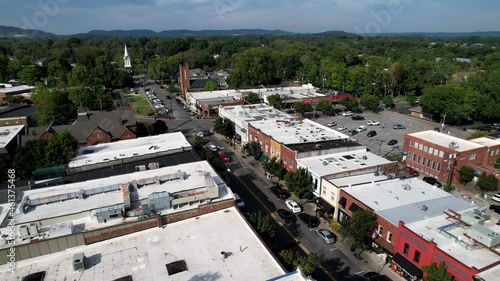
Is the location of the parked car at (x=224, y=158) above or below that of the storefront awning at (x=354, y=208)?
below

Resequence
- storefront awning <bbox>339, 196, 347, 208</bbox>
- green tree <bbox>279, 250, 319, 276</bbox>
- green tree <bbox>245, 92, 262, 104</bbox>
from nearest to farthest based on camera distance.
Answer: green tree <bbox>279, 250, 319, 276</bbox>
storefront awning <bbox>339, 196, 347, 208</bbox>
green tree <bbox>245, 92, 262, 104</bbox>

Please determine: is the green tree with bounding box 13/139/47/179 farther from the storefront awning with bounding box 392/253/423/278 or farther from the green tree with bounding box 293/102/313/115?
the green tree with bounding box 293/102/313/115

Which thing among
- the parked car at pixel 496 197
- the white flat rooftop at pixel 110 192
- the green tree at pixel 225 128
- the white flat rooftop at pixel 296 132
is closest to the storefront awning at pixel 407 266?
the white flat rooftop at pixel 110 192

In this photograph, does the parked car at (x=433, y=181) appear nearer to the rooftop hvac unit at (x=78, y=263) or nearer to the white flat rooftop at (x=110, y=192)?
the white flat rooftop at (x=110, y=192)

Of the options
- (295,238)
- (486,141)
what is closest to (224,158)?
(295,238)

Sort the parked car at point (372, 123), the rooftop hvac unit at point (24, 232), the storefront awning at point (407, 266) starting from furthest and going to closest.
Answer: the parked car at point (372, 123) < the storefront awning at point (407, 266) < the rooftop hvac unit at point (24, 232)

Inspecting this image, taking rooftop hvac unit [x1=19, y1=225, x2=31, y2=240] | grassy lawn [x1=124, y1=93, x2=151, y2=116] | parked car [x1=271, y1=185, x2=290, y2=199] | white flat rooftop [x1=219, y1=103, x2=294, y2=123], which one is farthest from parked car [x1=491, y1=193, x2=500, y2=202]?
grassy lawn [x1=124, y1=93, x2=151, y2=116]

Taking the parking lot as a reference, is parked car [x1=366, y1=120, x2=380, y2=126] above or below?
above

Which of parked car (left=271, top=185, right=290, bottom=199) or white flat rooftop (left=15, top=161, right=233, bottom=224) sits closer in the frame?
white flat rooftop (left=15, top=161, right=233, bottom=224)
